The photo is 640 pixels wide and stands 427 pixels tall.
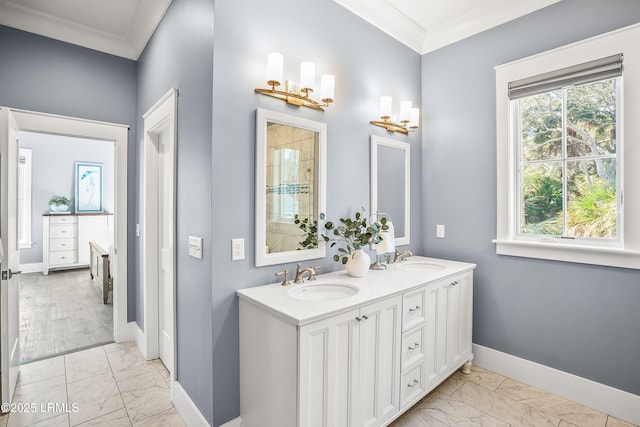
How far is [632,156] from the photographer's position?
1.97 m

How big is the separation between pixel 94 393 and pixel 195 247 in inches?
59.1

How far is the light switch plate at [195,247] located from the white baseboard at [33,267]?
6.10m

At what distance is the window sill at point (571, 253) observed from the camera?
6.53ft

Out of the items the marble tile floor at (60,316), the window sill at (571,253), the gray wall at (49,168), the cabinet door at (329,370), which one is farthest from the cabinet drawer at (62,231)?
the window sill at (571,253)

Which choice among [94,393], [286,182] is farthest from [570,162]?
[94,393]

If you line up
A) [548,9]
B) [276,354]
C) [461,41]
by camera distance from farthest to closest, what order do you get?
1. [461,41]
2. [548,9]
3. [276,354]

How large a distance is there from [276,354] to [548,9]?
2.97 meters

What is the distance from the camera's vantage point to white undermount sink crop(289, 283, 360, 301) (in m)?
1.87

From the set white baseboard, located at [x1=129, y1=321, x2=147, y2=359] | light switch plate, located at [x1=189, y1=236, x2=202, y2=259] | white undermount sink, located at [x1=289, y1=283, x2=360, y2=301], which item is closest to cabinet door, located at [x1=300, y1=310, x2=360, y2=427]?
white undermount sink, located at [x1=289, y1=283, x2=360, y2=301]

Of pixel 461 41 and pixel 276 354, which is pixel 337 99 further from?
pixel 276 354

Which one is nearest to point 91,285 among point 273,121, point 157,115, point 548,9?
A: point 157,115

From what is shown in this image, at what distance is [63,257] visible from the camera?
20.0 feet

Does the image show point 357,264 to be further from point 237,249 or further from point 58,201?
point 58,201

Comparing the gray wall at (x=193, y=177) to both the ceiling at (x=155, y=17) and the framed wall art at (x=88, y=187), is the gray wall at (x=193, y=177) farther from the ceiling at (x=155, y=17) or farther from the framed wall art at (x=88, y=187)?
the framed wall art at (x=88, y=187)
